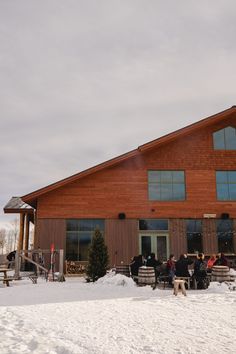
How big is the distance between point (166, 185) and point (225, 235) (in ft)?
14.0

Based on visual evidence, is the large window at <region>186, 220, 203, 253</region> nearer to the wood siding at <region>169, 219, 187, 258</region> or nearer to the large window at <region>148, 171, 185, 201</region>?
the wood siding at <region>169, 219, 187, 258</region>

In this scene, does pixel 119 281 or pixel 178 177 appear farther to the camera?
pixel 178 177

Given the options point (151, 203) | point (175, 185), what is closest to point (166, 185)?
point (175, 185)

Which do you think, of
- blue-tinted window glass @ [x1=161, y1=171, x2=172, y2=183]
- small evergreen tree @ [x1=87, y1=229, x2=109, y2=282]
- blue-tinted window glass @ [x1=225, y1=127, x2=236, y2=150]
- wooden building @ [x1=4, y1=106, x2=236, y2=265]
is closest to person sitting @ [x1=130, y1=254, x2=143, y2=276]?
small evergreen tree @ [x1=87, y1=229, x2=109, y2=282]

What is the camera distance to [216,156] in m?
21.8

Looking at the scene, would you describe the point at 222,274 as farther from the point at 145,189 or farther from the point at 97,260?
the point at 145,189

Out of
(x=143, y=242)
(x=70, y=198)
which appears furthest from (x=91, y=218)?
(x=143, y=242)

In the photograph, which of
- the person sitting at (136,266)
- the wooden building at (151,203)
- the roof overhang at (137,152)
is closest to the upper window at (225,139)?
the wooden building at (151,203)

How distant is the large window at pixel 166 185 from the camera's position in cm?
2112

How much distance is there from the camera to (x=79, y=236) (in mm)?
20453

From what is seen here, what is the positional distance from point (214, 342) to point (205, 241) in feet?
50.5

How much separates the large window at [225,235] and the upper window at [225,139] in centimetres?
431

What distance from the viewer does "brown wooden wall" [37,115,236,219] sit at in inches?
810

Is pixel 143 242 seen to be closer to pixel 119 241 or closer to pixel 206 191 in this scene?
pixel 119 241
